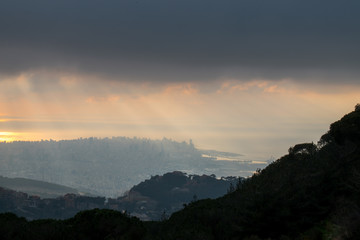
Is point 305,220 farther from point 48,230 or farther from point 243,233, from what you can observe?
point 48,230

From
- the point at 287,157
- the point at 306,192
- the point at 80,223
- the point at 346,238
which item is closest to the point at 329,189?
the point at 306,192

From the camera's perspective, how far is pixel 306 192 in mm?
43188

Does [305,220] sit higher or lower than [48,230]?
higher

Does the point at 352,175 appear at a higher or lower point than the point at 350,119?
lower

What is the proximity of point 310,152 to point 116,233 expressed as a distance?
4440cm

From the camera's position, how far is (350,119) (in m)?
59.4

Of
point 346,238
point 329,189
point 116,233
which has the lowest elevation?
point 116,233

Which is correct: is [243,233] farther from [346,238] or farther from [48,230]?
[48,230]

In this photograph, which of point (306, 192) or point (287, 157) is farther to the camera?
point (287, 157)

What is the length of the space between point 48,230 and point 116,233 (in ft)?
23.5

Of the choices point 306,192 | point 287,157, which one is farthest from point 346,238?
point 287,157

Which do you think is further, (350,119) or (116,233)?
(350,119)

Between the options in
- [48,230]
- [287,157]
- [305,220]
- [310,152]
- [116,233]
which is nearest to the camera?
[305,220]

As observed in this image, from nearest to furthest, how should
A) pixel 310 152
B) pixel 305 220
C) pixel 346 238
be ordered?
pixel 346 238
pixel 305 220
pixel 310 152
